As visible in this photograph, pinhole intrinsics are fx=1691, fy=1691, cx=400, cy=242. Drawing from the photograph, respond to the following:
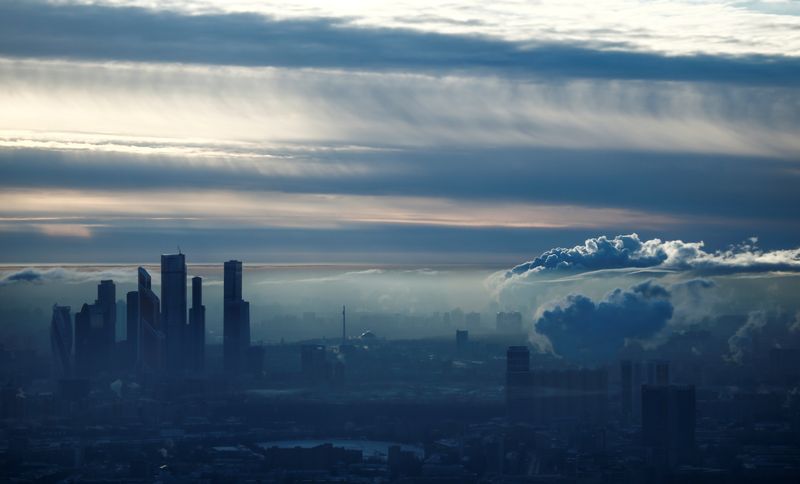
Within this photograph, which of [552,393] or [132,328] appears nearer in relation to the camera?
[552,393]

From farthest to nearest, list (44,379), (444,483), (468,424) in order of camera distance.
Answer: (44,379) → (468,424) → (444,483)

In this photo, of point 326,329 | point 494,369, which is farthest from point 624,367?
point 326,329

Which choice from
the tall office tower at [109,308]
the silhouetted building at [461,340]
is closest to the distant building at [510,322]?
the silhouetted building at [461,340]

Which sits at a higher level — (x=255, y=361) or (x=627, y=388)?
(x=255, y=361)

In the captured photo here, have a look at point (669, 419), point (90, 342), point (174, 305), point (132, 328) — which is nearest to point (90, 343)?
point (90, 342)

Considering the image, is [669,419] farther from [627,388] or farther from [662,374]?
[627,388]

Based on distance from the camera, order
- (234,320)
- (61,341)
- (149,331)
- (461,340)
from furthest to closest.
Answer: (461,340), (234,320), (149,331), (61,341)

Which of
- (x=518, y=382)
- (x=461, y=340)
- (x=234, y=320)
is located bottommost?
(x=518, y=382)

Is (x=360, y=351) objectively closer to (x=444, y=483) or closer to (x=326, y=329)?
(x=326, y=329)
